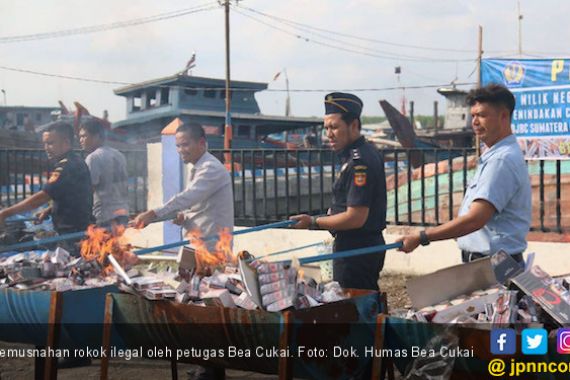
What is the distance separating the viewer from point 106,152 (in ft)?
20.3

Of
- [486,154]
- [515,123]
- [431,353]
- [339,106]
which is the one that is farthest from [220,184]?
[515,123]

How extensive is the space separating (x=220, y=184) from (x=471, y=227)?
2233 mm

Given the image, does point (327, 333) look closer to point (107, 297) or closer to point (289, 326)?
point (289, 326)

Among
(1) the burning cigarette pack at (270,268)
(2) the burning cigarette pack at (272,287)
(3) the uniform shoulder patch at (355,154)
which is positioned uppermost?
(3) the uniform shoulder patch at (355,154)

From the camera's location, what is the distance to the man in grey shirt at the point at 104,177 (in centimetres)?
615

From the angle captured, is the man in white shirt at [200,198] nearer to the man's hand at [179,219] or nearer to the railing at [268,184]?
the man's hand at [179,219]

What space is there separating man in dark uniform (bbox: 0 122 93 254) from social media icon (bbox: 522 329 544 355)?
4.32m

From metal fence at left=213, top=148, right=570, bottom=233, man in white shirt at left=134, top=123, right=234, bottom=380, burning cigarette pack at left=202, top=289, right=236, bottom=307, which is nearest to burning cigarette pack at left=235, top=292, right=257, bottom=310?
burning cigarette pack at left=202, top=289, right=236, bottom=307

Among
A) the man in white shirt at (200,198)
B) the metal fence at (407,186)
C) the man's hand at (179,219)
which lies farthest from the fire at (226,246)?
the metal fence at (407,186)

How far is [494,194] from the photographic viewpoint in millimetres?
3525

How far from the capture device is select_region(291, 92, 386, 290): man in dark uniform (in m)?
4.04

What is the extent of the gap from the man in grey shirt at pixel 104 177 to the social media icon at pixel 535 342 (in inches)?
169

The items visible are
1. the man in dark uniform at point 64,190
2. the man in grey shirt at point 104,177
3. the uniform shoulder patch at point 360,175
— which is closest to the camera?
the uniform shoulder patch at point 360,175

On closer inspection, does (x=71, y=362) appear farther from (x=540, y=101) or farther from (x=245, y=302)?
(x=540, y=101)
